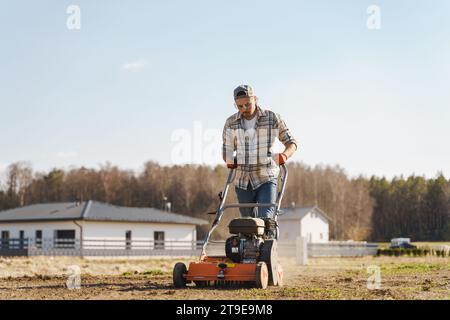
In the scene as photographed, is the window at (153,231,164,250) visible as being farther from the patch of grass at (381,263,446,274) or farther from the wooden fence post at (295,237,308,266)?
the patch of grass at (381,263,446,274)

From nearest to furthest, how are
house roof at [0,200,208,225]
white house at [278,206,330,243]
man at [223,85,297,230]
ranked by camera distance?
man at [223,85,297,230] → house roof at [0,200,208,225] → white house at [278,206,330,243]

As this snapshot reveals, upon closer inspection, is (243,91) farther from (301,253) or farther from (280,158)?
(301,253)

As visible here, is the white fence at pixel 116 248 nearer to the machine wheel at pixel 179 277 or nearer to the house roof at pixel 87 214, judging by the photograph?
the house roof at pixel 87 214

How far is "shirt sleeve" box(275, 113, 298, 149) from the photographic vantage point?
25.4ft

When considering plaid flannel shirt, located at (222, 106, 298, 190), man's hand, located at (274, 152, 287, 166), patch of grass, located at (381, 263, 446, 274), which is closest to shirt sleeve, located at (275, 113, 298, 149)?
plaid flannel shirt, located at (222, 106, 298, 190)

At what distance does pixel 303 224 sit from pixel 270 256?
64502mm

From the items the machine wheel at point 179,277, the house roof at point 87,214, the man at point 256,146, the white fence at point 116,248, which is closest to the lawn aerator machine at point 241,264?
the machine wheel at point 179,277

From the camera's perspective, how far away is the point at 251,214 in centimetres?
784

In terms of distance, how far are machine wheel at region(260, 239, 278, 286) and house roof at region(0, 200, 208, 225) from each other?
41.0 m

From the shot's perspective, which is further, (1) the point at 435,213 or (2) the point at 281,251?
(1) the point at 435,213

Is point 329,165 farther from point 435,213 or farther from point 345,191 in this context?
point 435,213

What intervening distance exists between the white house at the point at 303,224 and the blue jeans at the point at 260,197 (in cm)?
6124

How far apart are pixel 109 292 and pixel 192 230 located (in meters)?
50.6
